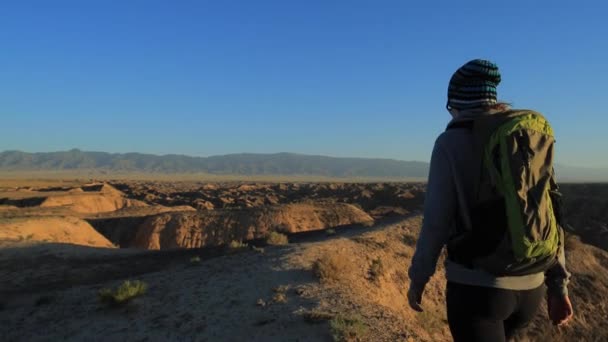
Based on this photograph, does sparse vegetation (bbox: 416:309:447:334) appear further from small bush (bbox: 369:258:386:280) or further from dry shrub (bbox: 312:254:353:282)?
dry shrub (bbox: 312:254:353:282)

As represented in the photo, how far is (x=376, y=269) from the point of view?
30.3 ft

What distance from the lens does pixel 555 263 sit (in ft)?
9.22

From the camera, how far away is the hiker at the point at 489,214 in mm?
2322

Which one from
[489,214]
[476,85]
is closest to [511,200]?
[489,214]

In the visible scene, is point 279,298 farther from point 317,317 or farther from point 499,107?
point 499,107

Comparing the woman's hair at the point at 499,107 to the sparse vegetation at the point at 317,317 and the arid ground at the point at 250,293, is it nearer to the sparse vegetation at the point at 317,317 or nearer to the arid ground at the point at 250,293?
the arid ground at the point at 250,293

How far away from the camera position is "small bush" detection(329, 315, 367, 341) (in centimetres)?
536

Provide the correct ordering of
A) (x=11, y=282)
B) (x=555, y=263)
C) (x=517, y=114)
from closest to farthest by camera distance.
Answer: (x=517, y=114), (x=555, y=263), (x=11, y=282)

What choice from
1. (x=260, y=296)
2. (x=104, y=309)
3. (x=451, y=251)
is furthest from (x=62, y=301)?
(x=451, y=251)

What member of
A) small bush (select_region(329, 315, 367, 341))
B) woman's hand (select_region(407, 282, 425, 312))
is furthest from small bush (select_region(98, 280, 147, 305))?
woman's hand (select_region(407, 282, 425, 312))

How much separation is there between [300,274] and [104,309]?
10.8 feet

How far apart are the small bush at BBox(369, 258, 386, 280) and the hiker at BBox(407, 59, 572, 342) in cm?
642

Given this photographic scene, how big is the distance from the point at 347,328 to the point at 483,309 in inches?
129

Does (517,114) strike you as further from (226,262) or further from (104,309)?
(226,262)
